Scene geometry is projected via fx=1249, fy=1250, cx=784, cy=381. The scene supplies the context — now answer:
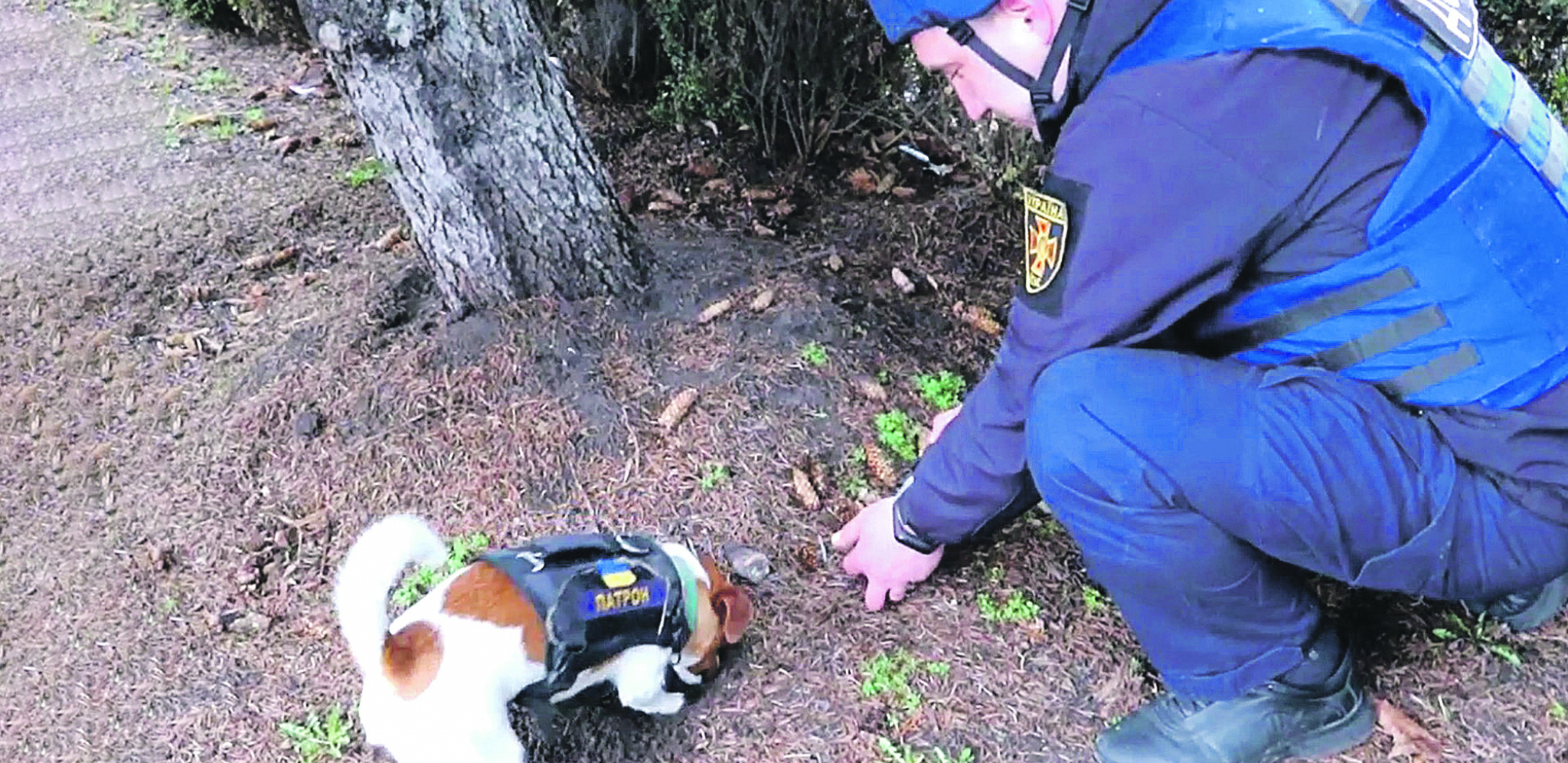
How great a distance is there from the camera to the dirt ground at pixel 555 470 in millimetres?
2854

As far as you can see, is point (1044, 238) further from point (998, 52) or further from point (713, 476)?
point (713, 476)

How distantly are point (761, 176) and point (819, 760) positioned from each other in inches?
103

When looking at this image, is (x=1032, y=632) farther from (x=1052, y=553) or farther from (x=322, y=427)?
(x=322, y=427)

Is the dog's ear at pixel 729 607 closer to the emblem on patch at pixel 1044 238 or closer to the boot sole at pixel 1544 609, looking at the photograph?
the emblem on patch at pixel 1044 238

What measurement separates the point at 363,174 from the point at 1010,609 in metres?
3.47

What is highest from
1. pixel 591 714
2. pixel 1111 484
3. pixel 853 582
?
pixel 1111 484

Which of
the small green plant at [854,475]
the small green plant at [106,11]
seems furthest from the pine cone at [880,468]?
the small green plant at [106,11]

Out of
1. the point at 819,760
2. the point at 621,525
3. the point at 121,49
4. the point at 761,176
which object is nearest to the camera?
the point at 819,760

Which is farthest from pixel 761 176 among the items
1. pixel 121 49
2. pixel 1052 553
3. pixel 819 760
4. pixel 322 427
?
pixel 121 49

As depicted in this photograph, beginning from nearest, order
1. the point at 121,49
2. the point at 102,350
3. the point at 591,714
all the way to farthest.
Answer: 1. the point at 591,714
2. the point at 102,350
3. the point at 121,49

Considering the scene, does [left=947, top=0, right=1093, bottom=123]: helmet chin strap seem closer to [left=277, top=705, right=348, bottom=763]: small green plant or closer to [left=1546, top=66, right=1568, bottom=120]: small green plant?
[left=1546, top=66, right=1568, bottom=120]: small green plant

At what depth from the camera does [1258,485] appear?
2.17 m

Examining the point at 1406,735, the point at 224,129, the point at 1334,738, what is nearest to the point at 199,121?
the point at 224,129

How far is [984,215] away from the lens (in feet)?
14.8
